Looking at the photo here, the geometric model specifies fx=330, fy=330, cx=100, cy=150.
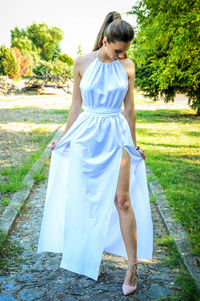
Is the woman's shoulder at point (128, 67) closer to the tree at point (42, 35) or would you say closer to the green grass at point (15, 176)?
the green grass at point (15, 176)

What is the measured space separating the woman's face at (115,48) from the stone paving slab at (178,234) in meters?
1.88

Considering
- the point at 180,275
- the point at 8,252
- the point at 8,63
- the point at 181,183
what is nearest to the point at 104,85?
the point at 180,275

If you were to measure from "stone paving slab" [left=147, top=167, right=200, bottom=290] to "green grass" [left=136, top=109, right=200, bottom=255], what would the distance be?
65 mm

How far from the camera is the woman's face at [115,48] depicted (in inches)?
95.7

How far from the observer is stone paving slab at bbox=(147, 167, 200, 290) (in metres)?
2.86

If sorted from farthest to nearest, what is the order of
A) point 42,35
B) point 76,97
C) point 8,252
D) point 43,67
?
point 42,35
point 43,67
point 8,252
point 76,97

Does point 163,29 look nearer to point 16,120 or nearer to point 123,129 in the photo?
point 123,129

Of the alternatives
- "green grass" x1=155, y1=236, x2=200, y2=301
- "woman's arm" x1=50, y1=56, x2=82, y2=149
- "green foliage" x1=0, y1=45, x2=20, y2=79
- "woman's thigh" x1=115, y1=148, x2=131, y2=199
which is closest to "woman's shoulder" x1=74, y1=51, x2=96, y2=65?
"woman's arm" x1=50, y1=56, x2=82, y2=149

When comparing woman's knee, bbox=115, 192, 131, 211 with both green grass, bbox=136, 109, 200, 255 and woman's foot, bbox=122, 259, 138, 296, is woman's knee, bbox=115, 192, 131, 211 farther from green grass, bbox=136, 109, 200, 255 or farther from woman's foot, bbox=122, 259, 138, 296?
green grass, bbox=136, 109, 200, 255

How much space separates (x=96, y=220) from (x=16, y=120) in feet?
36.7

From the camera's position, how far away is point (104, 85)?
2582 millimetres

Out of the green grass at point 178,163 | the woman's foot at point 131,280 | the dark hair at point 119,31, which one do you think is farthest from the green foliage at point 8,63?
the woman's foot at point 131,280

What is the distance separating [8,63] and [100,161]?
39743 millimetres

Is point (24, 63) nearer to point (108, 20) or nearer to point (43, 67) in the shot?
point (43, 67)
